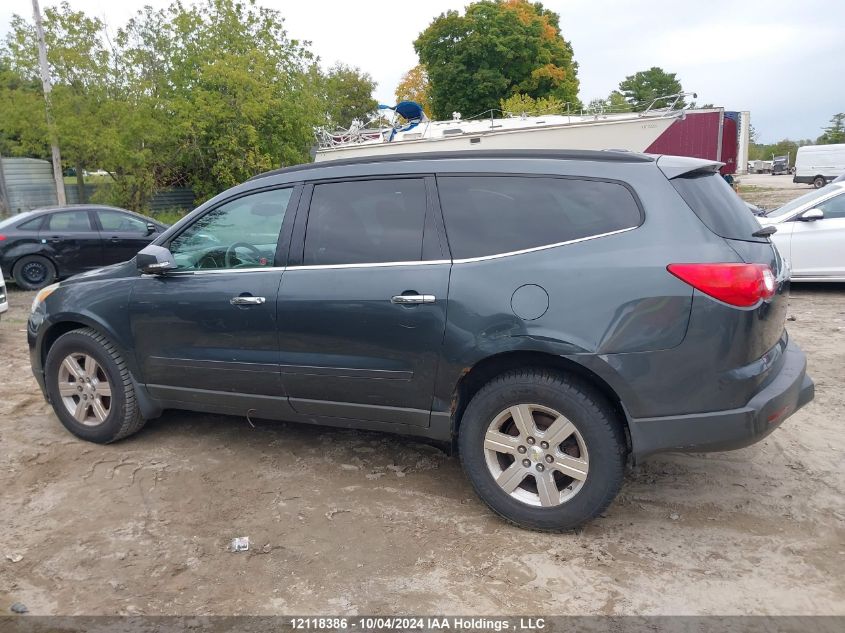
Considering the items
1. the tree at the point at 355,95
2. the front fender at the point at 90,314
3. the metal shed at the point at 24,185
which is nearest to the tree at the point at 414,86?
the tree at the point at 355,95

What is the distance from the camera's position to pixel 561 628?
2688 mm

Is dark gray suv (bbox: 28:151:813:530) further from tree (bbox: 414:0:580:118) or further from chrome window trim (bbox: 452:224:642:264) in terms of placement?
tree (bbox: 414:0:580:118)

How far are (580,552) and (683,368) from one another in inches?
39.5

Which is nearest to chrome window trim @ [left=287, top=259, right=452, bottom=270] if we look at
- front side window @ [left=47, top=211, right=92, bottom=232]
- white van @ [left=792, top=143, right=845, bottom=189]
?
front side window @ [left=47, top=211, right=92, bottom=232]

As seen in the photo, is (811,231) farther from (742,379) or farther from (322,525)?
(322,525)

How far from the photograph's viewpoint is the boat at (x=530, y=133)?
44.6 feet

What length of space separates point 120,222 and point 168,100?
31.7ft

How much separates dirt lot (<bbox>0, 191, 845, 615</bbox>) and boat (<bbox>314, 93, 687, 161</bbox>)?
997 cm

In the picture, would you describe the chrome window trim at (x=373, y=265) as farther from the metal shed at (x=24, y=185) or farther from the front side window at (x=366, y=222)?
the metal shed at (x=24, y=185)

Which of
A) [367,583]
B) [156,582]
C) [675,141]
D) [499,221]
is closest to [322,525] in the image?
[367,583]

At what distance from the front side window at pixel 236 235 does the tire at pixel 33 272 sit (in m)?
7.82

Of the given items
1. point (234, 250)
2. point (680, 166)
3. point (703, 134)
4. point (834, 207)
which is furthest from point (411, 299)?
point (703, 134)

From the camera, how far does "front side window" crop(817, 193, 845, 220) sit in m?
8.80

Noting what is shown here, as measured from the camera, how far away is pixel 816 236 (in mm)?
8781
